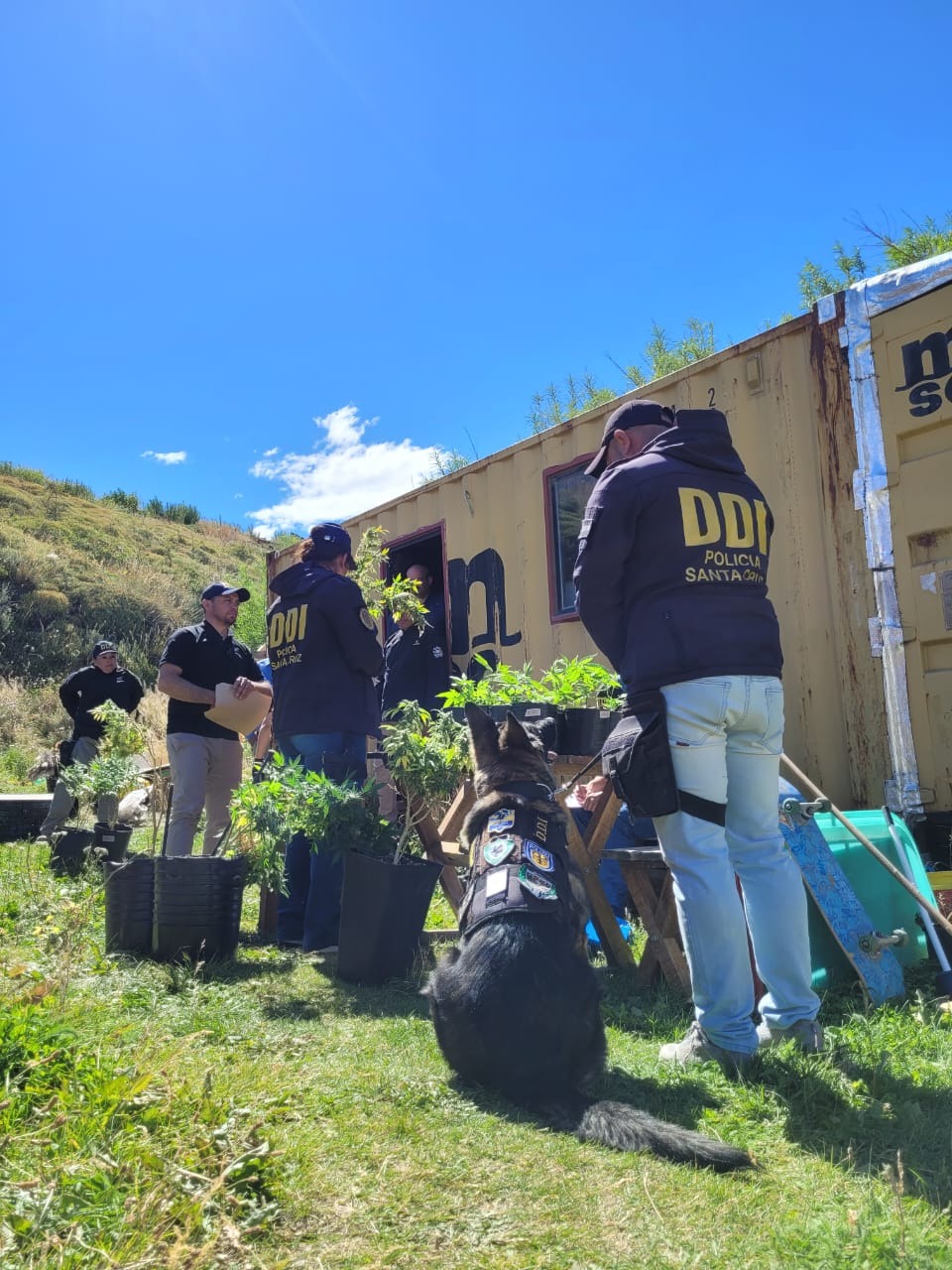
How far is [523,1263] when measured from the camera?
5.24 ft

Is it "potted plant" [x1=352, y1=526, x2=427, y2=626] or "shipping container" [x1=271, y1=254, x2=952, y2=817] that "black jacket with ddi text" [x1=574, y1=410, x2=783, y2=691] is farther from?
"potted plant" [x1=352, y1=526, x2=427, y2=626]

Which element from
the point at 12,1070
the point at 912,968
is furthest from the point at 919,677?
the point at 12,1070

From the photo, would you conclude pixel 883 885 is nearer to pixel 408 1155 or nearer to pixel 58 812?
pixel 408 1155

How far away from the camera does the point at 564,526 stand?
586cm

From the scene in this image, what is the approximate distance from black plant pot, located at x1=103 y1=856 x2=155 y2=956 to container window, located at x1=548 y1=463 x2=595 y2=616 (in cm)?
297

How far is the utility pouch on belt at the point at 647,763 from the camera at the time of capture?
2.51 meters

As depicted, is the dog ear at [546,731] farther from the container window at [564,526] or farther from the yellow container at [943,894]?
the container window at [564,526]

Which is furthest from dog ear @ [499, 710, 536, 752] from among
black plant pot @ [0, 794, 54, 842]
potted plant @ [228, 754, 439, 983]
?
black plant pot @ [0, 794, 54, 842]

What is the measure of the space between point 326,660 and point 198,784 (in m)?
1.24

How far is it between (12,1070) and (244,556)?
3218 centimetres

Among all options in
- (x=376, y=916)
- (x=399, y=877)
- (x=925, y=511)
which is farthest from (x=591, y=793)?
(x=925, y=511)

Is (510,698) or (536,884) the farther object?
(510,698)

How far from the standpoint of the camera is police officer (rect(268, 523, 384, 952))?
429cm

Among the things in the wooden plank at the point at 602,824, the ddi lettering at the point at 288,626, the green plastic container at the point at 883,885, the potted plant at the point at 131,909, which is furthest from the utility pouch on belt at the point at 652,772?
the potted plant at the point at 131,909
